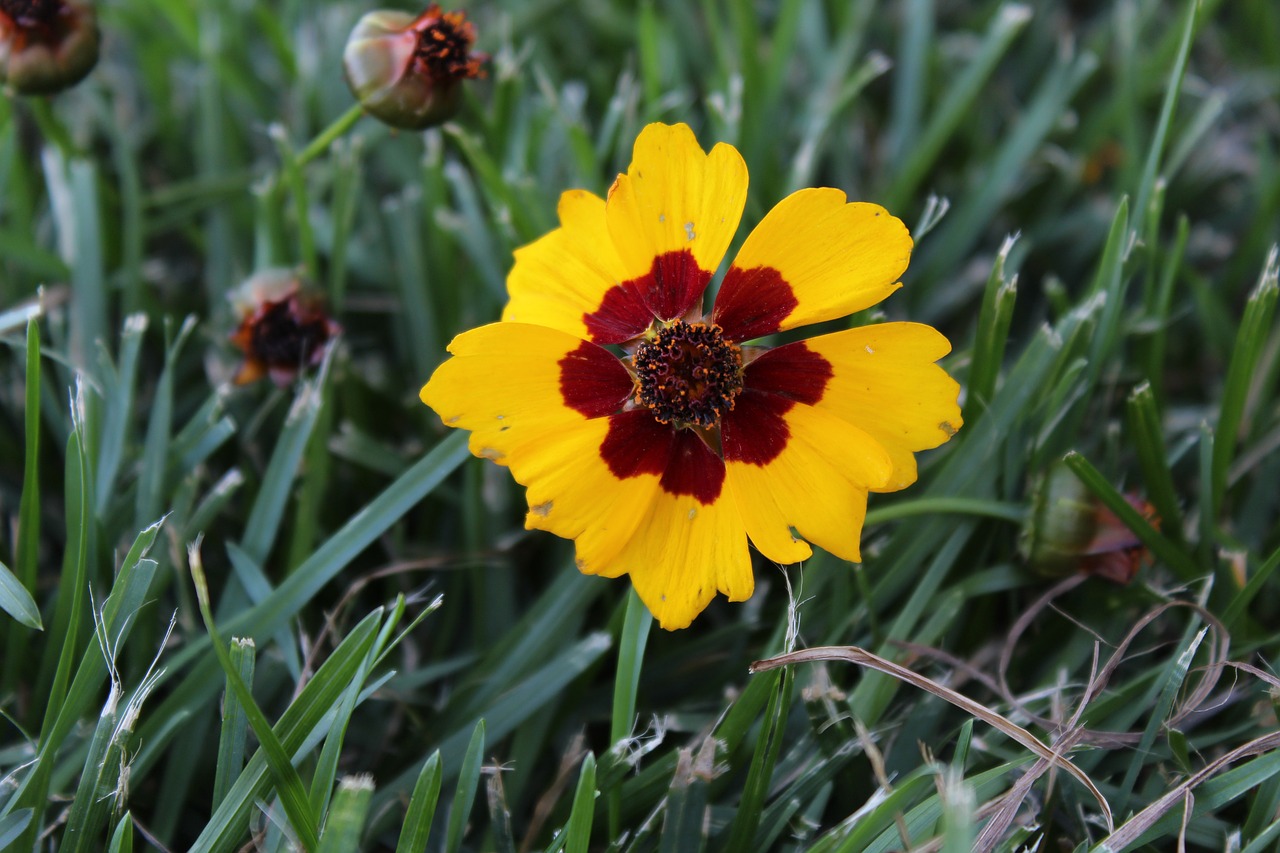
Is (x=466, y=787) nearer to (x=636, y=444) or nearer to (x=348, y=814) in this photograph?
(x=348, y=814)

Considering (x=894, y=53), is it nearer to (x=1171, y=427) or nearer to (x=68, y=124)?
(x=1171, y=427)

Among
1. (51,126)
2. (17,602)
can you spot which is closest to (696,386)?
Result: (17,602)

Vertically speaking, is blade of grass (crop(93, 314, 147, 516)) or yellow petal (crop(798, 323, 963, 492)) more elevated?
yellow petal (crop(798, 323, 963, 492))

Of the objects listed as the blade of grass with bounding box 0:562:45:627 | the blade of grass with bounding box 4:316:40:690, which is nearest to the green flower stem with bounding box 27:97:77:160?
the blade of grass with bounding box 4:316:40:690

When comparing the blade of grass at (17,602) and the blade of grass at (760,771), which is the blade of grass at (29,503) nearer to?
the blade of grass at (17,602)

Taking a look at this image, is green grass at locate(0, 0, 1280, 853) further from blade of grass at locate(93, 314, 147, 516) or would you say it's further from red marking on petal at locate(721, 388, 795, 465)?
red marking on petal at locate(721, 388, 795, 465)

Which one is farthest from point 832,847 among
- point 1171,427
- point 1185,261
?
point 1185,261
